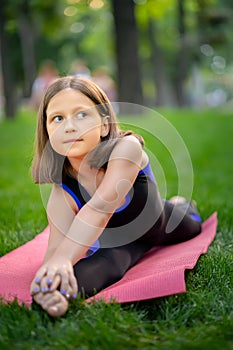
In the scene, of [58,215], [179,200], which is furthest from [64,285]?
[179,200]

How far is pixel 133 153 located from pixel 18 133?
639 centimetres

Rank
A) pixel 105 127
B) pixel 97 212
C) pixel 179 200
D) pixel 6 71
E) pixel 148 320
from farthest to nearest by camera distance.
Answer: pixel 6 71 < pixel 179 200 < pixel 105 127 < pixel 97 212 < pixel 148 320

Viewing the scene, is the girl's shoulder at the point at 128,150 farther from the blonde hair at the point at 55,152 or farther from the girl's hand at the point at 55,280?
the girl's hand at the point at 55,280

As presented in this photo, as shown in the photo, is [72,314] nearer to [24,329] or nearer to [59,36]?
[24,329]

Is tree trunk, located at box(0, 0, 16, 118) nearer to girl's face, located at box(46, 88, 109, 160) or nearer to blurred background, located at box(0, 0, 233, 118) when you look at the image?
blurred background, located at box(0, 0, 233, 118)

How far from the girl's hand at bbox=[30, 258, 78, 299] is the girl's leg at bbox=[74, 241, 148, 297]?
0.24ft

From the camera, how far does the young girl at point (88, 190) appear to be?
188 cm

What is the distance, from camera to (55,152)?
219 centimetres

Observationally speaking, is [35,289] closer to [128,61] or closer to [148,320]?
[148,320]

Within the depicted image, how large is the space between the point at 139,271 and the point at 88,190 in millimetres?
371

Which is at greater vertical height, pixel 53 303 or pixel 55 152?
pixel 55 152

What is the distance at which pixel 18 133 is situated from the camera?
821 centimetres

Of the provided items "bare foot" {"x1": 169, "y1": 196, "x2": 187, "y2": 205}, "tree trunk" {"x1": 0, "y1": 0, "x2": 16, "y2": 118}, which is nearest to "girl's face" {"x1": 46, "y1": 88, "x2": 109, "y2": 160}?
"bare foot" {"x1": 169, "y1": 196, "x2": 187, "y2": 205}

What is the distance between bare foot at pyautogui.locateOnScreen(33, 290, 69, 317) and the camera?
165cm
